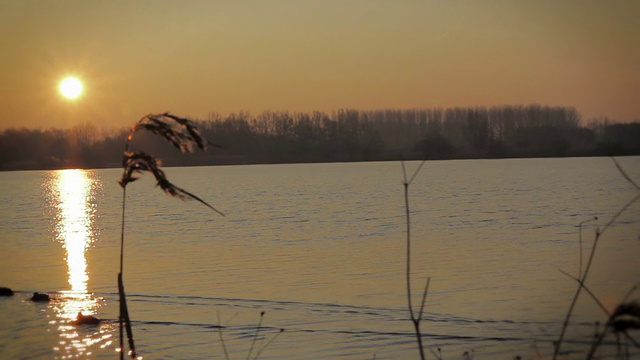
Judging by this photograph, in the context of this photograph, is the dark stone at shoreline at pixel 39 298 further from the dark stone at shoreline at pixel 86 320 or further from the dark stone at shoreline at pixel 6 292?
the dark stone at shoreline at pixel 86 320

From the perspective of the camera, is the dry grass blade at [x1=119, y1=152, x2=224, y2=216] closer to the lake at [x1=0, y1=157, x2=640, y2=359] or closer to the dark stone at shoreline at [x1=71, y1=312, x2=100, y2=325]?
the lake at [x1=0, y1=157, x2=640, y2=359]

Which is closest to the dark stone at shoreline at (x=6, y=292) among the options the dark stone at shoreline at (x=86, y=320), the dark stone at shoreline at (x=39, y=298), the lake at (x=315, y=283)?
the lake at (x=315, y=283)

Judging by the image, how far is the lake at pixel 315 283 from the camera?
1349 centimetres

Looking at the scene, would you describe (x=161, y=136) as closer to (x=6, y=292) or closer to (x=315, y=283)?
(x=315, y=283)

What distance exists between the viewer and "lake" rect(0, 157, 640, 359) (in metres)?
13.5

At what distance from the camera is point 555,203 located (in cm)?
4953

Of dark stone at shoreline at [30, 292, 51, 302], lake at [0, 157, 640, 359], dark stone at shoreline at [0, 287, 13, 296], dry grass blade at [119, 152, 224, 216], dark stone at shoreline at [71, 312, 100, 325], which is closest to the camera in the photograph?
dry grass blade at [119, 152, 224, 216]

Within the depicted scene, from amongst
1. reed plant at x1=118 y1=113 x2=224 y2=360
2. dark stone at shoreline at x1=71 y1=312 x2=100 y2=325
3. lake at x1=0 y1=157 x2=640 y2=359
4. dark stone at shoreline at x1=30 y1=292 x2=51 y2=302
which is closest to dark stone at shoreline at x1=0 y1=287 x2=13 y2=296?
lake at x1=0 y1=157 x2=640 y2=359

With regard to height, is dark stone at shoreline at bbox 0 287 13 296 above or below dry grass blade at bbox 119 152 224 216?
below

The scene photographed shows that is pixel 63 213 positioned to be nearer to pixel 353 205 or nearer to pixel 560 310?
pixel 353 205

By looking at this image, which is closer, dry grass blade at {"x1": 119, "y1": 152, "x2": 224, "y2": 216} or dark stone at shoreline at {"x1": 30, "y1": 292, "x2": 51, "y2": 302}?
dry grass blade at {"x1": 119, "y1": 152, "x2": 224, "y2": 216}

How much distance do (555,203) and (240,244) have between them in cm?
2648

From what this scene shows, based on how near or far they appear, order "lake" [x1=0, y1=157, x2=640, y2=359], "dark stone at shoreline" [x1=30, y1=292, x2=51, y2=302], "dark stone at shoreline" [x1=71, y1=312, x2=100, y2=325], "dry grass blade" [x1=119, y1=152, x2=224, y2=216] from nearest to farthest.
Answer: "dry grass blade" [x1=119, y1=152, x2=224, y2=216] < "lake" [x1=0, y1=157, x2=640, y2=359] < "dark stone at shoreline" [x1=71, y1=312, x2=100, y2=325] < "dark stone at shoreline" [x1=30, y1=292, x2=51, y2=302]

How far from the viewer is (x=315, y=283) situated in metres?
19.8
